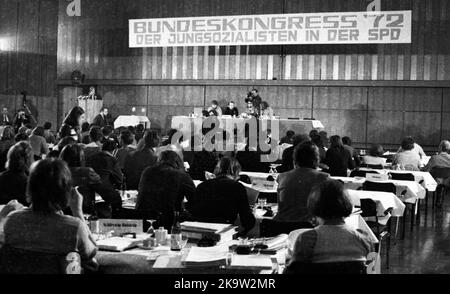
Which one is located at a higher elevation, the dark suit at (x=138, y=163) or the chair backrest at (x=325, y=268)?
the dark suit at (x=138, y=163)

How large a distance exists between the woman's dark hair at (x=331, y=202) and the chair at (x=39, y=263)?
1333 millimetres

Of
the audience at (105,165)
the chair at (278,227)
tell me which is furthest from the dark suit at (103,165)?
the chair at (278,227)

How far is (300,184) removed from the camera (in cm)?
523

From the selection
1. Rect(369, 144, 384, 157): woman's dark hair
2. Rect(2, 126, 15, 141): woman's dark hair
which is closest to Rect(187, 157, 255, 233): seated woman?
Rect(369, 144, 384, 157): woman's dark hair

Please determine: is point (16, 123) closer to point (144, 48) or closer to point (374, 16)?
point (144, 48)

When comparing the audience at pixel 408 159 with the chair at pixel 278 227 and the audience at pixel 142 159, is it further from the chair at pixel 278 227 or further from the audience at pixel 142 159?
the chair at pixel 278 227

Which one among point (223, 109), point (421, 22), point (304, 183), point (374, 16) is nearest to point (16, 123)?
point (223, 109)

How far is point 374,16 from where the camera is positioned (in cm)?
1650

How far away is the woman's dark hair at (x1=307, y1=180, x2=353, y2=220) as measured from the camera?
132 inches

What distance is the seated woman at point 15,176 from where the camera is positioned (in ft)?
16.8

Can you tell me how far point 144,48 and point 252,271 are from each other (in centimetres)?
1768

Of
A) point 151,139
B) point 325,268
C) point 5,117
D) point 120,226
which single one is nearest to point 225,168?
point 120,226

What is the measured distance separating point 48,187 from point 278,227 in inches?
87.3

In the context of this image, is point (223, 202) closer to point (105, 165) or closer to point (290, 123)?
point (105, 165)
